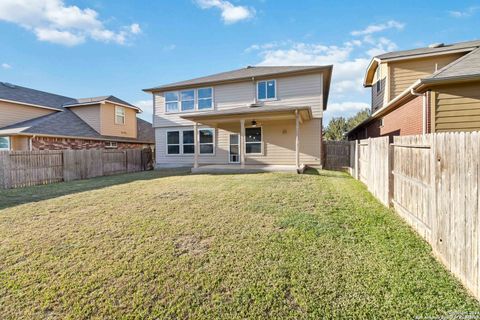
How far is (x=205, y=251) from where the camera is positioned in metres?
3.46

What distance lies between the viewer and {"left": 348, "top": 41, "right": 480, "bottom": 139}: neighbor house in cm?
705

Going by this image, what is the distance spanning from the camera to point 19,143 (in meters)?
14.2

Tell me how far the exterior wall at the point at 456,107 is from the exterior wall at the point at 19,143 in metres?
19.9

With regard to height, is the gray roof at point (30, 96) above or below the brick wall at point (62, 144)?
above

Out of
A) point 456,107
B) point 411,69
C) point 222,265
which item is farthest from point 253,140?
point 222,265

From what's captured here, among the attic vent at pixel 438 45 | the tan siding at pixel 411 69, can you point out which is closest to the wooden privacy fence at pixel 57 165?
the tan siding at pixel 411 69

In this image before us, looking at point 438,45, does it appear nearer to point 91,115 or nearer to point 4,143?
point 91,115

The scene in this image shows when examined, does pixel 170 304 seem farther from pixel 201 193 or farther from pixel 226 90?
pixel 226 90

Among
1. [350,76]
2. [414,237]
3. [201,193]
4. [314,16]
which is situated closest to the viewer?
[414,237]

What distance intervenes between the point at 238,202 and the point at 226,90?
10439 mm

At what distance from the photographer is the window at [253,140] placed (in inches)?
558

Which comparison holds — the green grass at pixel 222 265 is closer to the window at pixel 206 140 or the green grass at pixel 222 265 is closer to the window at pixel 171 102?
the window at pixel 206 140

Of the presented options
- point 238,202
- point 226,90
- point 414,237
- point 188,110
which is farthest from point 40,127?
point 414,237

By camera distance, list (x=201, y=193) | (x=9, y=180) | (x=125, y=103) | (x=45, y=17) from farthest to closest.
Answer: (x=125, y=103) → (x=45, y=17) → (x=9, y=180) → (x=201, y=193)
